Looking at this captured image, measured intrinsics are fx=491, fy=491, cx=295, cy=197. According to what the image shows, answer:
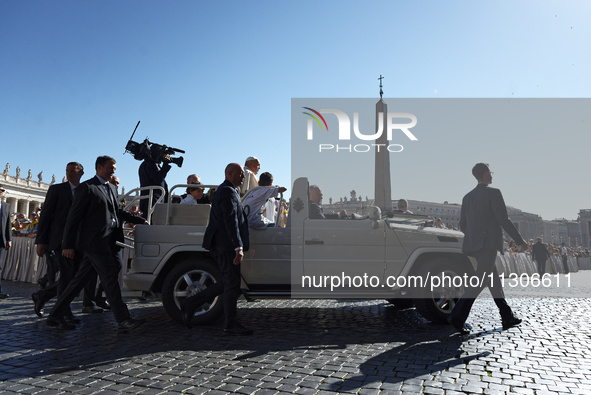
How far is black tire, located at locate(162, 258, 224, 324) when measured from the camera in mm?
5484

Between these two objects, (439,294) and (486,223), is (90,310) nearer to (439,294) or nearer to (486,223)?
(439,294)

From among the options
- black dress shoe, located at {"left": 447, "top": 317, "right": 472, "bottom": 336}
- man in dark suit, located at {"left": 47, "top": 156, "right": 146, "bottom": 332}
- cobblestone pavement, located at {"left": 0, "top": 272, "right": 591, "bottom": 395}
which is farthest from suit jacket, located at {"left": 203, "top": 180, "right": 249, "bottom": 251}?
black dress shoe, located at {"left": 447, "top": 317, "right": 472, "bottom": 336}

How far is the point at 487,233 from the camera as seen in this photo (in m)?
5.43

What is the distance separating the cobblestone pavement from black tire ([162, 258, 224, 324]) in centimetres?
18

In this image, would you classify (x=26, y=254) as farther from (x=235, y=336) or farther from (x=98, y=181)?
(x=235, y=336)

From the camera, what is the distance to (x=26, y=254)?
11484mm

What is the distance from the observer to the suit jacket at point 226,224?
16.3ft

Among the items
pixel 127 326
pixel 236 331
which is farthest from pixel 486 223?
pixel 127 326

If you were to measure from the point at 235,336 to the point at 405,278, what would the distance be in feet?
6.56

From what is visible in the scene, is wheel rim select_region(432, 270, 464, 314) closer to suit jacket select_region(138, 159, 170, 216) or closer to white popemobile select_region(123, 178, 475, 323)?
white popemobile select_region(123, 178, 475, 323)

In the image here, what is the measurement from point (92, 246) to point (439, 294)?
3897mm

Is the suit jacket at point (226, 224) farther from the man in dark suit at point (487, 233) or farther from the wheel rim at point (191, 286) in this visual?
the man in dark suit at point (487, 233)

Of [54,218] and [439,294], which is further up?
[54,218]

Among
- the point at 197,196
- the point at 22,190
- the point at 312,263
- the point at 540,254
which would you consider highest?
the point at 22,190
